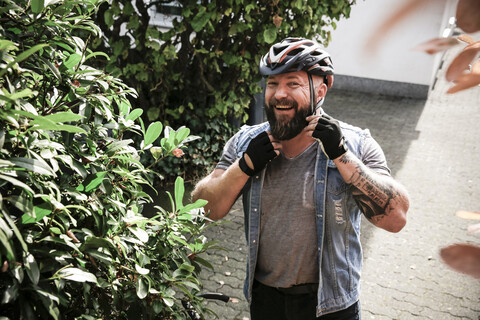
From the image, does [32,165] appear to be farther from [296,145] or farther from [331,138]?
[296,145]

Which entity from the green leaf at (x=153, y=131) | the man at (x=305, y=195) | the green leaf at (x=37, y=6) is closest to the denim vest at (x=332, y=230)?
the man at (x=305, y=195)

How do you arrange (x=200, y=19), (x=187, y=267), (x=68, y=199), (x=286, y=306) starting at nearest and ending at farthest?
(x=68, y=199) < (x=187, y=267) < (x=286, y=306) < (x=200, y=19)

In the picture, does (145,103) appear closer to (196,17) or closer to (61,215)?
(196,17)

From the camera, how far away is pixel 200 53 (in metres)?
7.34

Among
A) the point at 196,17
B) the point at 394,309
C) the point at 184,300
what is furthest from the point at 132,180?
the point at 196,17

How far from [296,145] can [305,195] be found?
0.30m

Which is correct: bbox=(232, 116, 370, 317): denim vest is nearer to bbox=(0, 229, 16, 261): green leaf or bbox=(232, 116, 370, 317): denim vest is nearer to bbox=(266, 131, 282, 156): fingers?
bbox=(266, 131, 282, 156): fingers

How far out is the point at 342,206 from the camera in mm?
2936

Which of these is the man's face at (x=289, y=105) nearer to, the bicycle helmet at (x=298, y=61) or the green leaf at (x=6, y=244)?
the bicycle helmet at (x=298, y=61)

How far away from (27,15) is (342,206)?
1.87m

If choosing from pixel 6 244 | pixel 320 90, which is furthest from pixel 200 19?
pixel 6 244

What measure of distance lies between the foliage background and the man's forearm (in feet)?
13.8

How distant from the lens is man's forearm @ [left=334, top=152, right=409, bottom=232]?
2.81 metres

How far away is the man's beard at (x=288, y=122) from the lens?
9.52 feet
